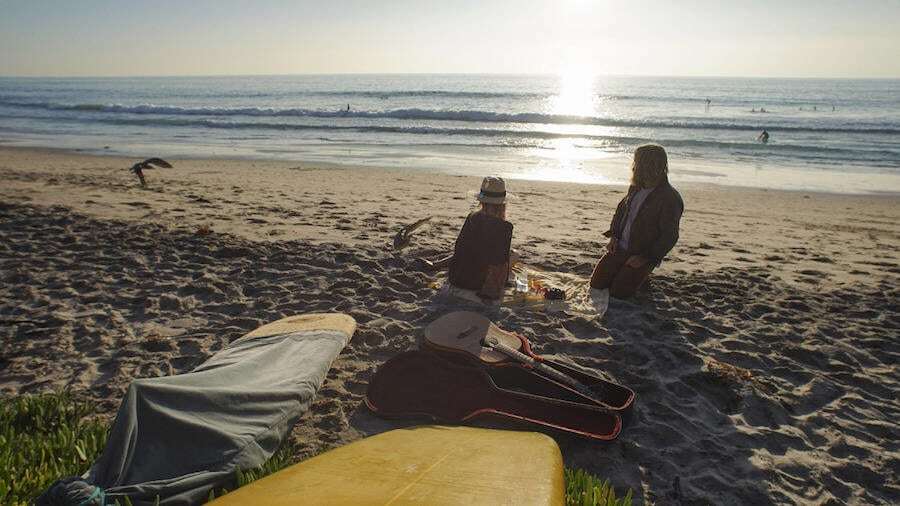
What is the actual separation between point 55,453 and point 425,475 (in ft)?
7.04

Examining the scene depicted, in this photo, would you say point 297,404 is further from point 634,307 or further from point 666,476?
point 634,307

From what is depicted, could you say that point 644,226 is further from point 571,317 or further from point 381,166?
point 381,166

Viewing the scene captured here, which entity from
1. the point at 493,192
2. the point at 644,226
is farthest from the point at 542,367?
the point at 644,226

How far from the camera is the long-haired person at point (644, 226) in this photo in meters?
5.76

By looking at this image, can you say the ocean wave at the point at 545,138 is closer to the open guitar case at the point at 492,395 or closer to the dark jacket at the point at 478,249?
the dark jacket at the point at 478,249

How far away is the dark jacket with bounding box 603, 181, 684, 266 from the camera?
18.9 ft

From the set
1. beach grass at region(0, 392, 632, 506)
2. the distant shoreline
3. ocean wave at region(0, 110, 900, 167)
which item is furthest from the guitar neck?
ocean wave at region(0, 110, 900, 167)

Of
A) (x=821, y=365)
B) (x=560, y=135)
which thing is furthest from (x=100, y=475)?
(x=560, y=135)

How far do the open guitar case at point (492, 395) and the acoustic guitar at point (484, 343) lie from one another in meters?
0.04

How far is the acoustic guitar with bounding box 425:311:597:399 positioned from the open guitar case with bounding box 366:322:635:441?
0.04 meters

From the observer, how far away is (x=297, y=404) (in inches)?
Answer: 142

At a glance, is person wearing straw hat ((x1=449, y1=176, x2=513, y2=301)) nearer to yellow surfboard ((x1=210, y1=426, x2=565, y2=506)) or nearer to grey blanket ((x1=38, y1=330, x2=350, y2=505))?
grey blanket ((x1=38, y1=330, x2=350, y2=505))

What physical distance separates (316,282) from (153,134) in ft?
76.5

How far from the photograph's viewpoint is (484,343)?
4418 millimetres
